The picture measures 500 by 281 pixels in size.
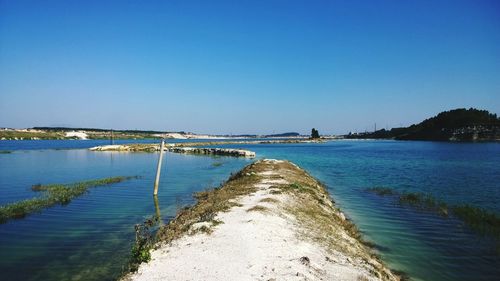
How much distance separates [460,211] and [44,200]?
30718 mm

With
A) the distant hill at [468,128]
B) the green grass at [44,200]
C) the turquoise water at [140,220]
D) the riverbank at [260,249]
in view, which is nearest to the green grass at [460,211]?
the turquoise water at [140,220]

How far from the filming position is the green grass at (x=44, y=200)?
22.5 meters

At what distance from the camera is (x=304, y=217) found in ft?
57.1

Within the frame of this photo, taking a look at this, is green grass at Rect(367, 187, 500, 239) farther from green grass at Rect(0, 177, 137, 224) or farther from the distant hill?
the distant hill

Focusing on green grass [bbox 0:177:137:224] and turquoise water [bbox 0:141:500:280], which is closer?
turquoise water [bbox 0:141:500:280]

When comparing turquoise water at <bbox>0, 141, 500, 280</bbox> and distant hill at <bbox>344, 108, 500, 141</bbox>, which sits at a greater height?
distant hill at <bbox>344, 108, 500, 141</bbox>

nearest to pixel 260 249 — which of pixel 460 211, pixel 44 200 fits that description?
pixel 460 211

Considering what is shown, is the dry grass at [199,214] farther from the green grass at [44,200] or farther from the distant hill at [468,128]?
the distant hill at [468,128]

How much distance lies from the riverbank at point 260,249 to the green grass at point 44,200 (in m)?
12.8

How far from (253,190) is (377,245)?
383 inches

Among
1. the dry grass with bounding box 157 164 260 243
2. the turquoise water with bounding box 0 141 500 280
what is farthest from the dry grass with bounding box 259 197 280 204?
the turquoise water with bounding box 0 141 500 280

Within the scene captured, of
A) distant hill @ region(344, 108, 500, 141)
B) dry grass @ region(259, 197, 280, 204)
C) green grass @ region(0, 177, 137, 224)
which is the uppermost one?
distant hill @ region(344, 108, 500, 141)

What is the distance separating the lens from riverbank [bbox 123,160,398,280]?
10008 mm

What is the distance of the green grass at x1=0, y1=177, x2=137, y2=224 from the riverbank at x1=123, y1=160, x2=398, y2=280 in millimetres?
12788
